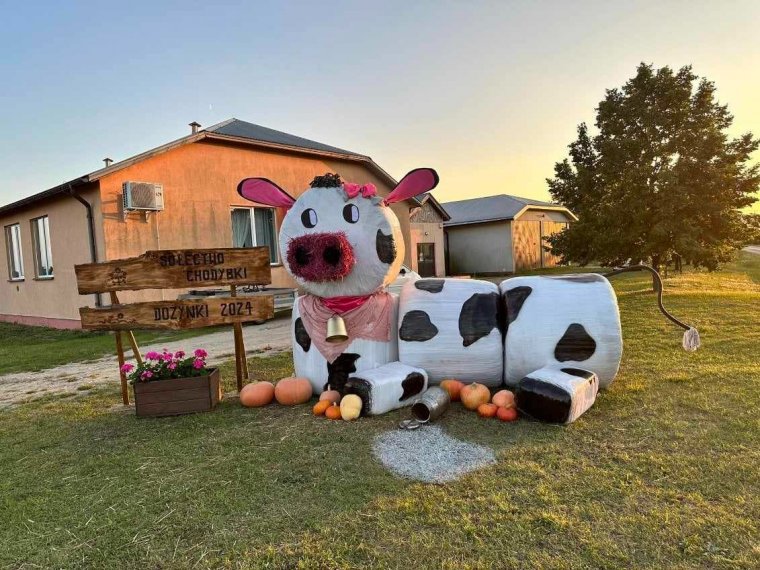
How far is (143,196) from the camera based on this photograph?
441 inches

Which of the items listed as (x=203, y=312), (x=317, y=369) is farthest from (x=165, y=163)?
(x=317, y=369)

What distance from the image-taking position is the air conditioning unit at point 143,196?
11.0m

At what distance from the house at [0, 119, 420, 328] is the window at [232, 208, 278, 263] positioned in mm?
28

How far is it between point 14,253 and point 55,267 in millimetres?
3704

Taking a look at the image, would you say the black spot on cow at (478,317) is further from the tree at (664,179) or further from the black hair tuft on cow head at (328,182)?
the tree at (664,179)

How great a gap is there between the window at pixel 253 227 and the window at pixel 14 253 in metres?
6.91

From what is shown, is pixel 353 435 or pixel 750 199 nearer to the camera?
pixel 353 435

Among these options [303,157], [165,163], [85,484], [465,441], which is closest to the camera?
[85,484]

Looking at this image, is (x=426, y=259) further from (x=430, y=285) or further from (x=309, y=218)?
(x=309, y=218)

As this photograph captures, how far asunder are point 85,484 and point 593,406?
152 inches

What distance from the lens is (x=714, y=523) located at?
2391mm

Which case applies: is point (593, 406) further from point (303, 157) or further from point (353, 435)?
point (303, 157)

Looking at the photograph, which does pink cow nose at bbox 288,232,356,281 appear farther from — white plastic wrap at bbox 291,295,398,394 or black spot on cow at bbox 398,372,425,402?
black spot on cow at bbox 398,372,425,402

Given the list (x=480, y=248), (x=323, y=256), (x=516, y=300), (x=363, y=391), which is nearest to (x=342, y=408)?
(x=363, y=391)
